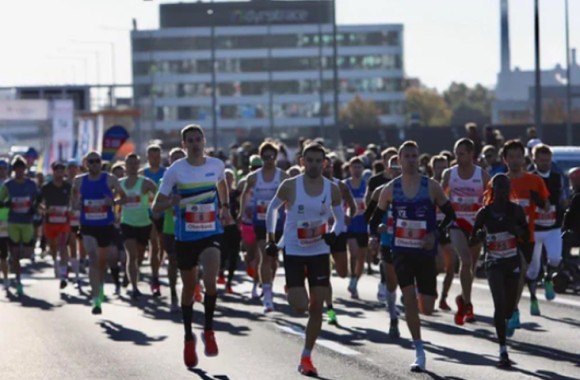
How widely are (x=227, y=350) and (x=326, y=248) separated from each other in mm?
2058

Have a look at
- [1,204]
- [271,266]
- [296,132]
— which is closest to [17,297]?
[1,204]

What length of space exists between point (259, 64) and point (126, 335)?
144 m

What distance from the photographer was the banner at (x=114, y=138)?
45.4 m

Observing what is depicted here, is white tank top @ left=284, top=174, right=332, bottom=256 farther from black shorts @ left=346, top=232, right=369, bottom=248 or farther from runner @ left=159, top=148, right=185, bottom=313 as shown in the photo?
black shorts @ left=346, top=232, right=369, bottom=248

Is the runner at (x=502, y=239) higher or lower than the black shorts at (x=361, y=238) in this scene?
higher

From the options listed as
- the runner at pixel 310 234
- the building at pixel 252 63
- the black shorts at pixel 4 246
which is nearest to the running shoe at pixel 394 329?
the runner at pixel 310 234

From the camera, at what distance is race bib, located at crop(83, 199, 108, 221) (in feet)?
66.5

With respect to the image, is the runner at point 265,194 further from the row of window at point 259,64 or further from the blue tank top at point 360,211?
the row of window at point 259,64

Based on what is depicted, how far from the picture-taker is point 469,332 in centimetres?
1727

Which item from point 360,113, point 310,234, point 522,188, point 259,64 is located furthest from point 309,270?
point 259,64

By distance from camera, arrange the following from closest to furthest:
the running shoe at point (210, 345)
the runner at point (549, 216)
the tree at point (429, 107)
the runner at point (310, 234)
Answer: the runner at point (310, 234)
the running shoe at point (210, 345)
the runner at point (549, 216)
the tree at point (429, 107)

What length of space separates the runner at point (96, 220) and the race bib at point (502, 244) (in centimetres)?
671

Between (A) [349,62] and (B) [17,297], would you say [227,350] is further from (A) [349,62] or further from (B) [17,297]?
(A) [349,62]

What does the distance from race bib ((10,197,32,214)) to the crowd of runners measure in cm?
2
